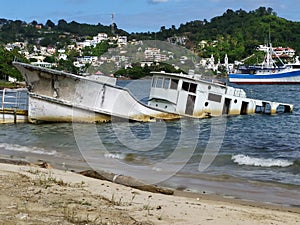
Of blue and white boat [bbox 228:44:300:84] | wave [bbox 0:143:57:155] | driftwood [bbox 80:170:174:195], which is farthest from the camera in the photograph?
blue and white boat [bbox 228:44:300:84]

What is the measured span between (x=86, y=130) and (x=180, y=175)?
11705mm

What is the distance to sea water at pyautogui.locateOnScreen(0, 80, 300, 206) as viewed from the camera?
1295 cm

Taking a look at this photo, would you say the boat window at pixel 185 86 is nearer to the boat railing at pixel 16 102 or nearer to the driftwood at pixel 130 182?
the boat railing at pixel 16 102

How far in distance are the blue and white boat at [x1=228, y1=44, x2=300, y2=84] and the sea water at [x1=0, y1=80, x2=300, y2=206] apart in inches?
2552

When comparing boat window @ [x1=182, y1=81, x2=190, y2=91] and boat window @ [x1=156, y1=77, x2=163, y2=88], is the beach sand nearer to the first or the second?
boat window @ [x1=182, y1=81, x2=190, y2=91]

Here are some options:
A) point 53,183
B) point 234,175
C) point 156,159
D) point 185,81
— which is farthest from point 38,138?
point 53,183

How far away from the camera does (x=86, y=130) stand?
82.1ft

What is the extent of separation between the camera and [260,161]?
16672mm

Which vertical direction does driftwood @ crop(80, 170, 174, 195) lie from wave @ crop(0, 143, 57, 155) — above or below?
above

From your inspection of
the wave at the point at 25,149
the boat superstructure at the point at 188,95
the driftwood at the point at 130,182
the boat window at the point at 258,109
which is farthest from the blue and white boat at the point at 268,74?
the driftwood at the point at 130,182

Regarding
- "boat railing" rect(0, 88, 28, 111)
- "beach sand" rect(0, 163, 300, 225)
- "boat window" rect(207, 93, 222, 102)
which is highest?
"boat window" rect(207, 93, 222, 102)

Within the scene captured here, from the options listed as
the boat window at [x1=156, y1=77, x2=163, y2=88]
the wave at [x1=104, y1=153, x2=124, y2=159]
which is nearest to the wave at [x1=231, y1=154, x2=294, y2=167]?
the wave at [x1=104, y1=153, x2=124, y2=159]

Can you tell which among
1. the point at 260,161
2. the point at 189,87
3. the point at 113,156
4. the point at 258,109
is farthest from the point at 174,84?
the point at 260,161

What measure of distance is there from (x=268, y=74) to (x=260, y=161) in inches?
3245
